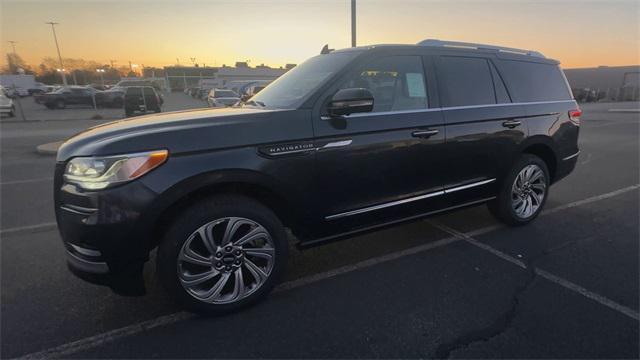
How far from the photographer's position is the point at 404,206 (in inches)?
128

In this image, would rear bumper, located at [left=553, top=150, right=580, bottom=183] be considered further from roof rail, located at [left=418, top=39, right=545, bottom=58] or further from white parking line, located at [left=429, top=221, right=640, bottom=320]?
white parking line, located at [left=429, top=221, right=640, bottom=320]

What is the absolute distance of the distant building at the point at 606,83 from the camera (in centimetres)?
3709

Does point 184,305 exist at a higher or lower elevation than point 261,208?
lower

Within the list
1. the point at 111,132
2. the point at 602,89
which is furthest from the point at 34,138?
the point at 602,89

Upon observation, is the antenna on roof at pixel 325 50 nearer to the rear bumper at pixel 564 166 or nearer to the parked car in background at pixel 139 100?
the rear bumper at pixel 564 166

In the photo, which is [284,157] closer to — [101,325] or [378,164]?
[378,164]

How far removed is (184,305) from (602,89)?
54.6 metres

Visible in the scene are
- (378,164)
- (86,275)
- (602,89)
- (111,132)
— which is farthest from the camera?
(602,89)

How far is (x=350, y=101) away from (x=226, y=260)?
1.48m

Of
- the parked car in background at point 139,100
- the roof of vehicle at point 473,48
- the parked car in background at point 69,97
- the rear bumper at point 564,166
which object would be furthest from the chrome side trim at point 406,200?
the parked car in background at point 69,97

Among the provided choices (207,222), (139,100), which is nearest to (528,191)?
(207,222)

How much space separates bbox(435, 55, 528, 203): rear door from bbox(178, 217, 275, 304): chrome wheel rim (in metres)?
1.94

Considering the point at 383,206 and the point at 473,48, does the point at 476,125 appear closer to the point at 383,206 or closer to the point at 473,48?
the point at 473,48

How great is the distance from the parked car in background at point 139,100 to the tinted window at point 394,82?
18746 millimetres
